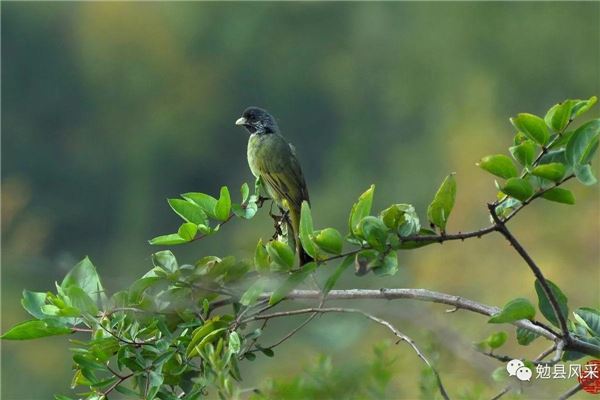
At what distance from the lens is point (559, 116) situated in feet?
9.38

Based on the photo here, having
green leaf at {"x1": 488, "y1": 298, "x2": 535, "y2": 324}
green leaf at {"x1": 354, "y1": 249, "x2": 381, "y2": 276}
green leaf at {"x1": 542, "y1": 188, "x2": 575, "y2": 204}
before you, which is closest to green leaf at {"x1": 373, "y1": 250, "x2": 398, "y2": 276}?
green leaf at {"x1": 354, "y1": 249, "x2": 381, "y2": 276}

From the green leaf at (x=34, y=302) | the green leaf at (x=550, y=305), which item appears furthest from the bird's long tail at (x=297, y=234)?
the green leaf at (x=34, y=302)

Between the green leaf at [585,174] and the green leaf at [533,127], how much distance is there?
0.14m

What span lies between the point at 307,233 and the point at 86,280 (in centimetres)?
61

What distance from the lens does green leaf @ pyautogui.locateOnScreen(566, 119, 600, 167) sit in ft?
9.01

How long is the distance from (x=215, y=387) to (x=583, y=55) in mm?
42244

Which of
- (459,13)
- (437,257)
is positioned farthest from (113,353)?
(459,13)

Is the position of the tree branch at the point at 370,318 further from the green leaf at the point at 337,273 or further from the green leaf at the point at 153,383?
the green leaf at the point at 153,383

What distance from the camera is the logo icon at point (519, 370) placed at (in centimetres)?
283

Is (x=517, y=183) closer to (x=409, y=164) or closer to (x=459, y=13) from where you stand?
(x=409, y=164)

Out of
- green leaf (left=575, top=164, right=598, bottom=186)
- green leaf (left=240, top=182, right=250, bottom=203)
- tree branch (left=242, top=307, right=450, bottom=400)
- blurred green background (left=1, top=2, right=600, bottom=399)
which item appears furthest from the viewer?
blurred green background (left=1, top=2, right=600, bottom=399)

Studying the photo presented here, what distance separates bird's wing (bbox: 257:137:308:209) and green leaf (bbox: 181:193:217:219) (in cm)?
200

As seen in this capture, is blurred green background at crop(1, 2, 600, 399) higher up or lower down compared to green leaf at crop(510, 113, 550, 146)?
lower down

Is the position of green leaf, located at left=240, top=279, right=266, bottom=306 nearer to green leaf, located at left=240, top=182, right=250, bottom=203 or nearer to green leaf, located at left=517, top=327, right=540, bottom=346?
green leaf, located at left=240, top=182, right=250, bottom=203
